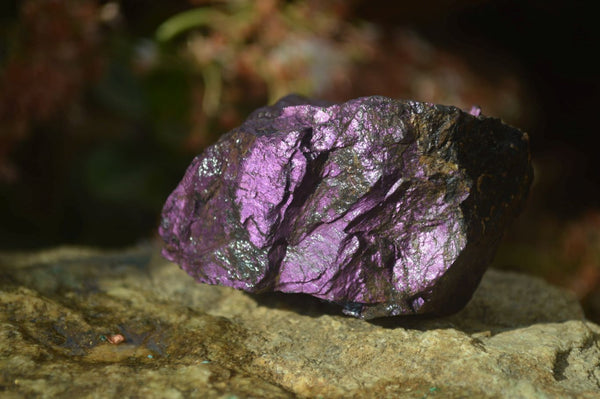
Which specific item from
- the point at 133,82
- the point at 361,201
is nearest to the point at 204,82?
the point at 133,82

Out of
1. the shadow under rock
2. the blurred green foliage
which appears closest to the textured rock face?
the shadow under rock

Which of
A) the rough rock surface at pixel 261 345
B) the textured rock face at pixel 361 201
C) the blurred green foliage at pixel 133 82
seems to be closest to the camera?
the rough rock surface at pixel 261 345

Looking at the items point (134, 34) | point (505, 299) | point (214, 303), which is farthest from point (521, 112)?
point (214, 303)

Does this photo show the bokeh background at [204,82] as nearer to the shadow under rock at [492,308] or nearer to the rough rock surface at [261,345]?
the rough rock surface at [261,345]

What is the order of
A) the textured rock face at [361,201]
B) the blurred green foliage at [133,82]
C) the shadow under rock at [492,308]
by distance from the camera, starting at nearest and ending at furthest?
1. the textured rock face at [361,201]
2. the shadow under rock at [492,308]
3. the blurred green foliage at [133,82]

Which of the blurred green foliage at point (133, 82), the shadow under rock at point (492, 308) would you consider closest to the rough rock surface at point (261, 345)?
the shadow under rock at point (492, 308)

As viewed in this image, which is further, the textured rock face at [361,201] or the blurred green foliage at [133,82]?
the blurred green foliage at [133,82]

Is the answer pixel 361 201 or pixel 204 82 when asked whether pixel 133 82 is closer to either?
pixel 204 82

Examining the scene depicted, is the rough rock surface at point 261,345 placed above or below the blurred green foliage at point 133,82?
below
